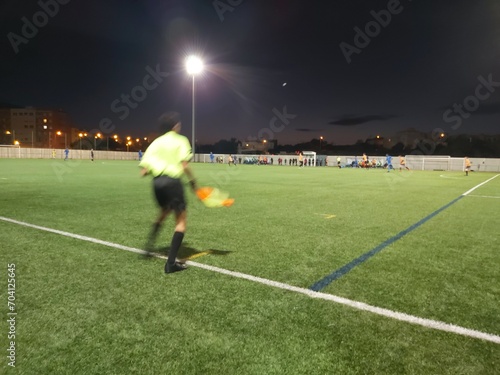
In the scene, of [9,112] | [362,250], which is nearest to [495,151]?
[362,250]

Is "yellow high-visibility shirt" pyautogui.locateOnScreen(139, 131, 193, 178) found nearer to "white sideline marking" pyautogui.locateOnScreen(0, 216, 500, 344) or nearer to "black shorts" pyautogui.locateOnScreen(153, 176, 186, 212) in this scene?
"black shorts" pyautogui.locateOnScreen(153, 176, 186, 212)

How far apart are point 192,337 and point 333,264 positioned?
2.62m

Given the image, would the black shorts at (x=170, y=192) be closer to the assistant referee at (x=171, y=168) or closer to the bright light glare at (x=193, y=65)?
the assistant referee at (x=171, y=168)

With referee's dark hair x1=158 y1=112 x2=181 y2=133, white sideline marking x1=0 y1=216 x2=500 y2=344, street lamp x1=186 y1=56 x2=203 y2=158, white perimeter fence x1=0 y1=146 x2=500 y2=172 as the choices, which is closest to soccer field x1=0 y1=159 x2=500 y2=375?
white sideline marking x1=0 y1=216 x2=500 y2=344

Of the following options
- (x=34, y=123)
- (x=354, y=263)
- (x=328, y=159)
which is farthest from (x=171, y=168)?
(x=34, y=123)

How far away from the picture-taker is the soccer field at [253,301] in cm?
264

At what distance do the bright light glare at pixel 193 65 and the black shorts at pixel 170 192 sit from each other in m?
29.0

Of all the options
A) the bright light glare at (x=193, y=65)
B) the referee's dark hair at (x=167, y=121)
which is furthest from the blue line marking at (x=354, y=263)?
the bright light glare at (x=193, y=65)

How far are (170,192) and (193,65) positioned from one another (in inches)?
1164

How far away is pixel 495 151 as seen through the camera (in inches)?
2618

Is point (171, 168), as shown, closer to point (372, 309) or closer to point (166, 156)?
point (166, 156)

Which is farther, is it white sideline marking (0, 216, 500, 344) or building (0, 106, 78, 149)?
building (0, 106, 78, 149)

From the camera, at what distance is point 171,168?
15.1 feet

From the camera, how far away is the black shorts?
15.1 feet
